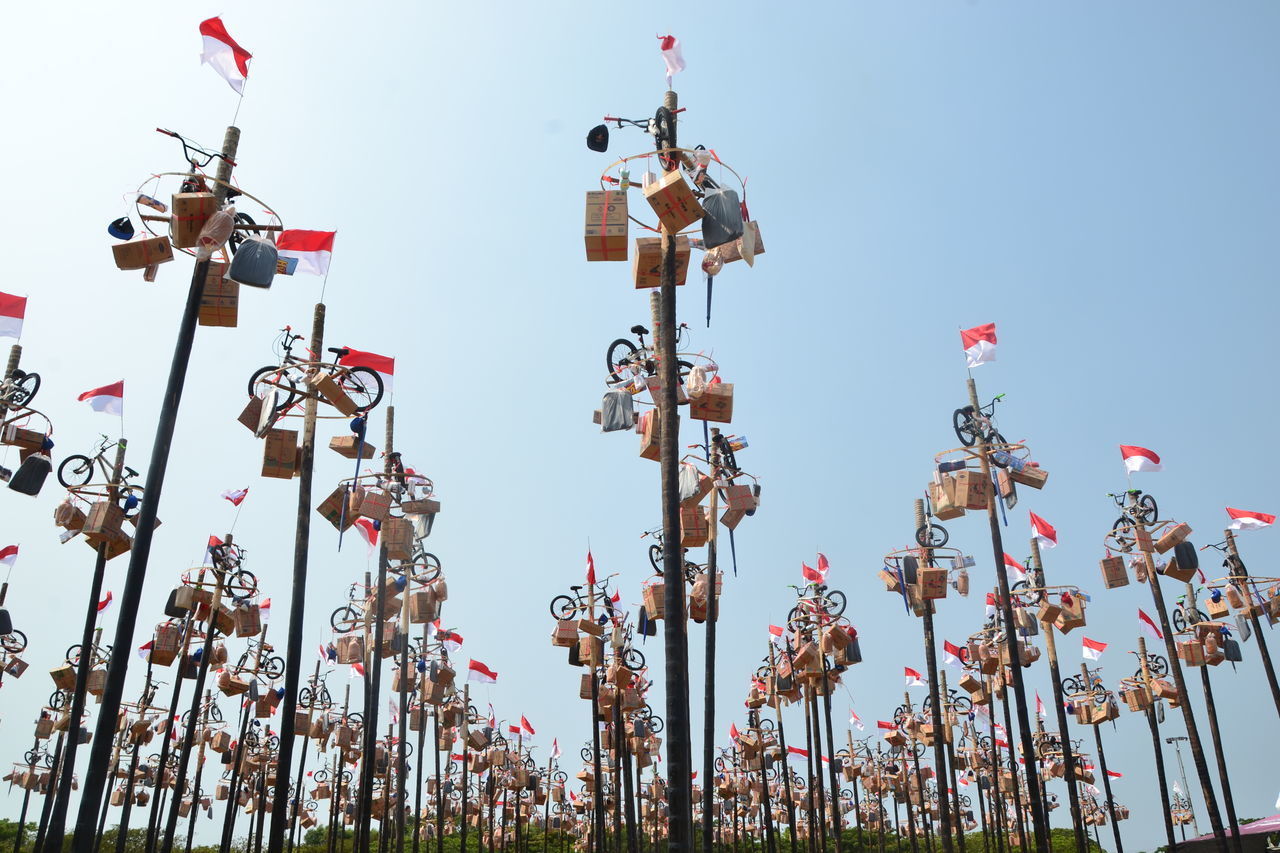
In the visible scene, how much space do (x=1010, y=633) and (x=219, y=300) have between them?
42.4 ft

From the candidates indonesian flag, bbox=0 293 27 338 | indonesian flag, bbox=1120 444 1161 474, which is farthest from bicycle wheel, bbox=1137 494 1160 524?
indonesian flag, bbox=0 293 27 338

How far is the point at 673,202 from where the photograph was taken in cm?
961

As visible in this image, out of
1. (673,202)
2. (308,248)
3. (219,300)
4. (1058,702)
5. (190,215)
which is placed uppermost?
(308,248)

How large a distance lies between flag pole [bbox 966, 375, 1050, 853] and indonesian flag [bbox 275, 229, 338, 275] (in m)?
11.4

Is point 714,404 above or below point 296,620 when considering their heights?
above

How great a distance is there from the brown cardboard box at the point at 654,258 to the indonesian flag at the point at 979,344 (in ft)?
33.0

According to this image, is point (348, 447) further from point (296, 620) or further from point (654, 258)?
point (654, 258)

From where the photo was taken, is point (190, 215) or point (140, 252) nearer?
point (190, 215)

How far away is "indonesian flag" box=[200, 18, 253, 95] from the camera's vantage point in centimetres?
1109

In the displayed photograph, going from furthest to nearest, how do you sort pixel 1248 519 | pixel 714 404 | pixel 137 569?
pixel 1248 519 → pixel 714 404 → pixel 137 569

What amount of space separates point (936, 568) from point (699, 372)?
9.50 metres

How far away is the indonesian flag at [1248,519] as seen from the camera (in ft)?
76.5

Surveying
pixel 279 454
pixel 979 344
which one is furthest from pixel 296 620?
pixel 979 344

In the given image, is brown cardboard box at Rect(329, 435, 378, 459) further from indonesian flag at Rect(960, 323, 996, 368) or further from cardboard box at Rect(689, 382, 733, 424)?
indonesian flag at Rect(960, 323, 996, 368)
